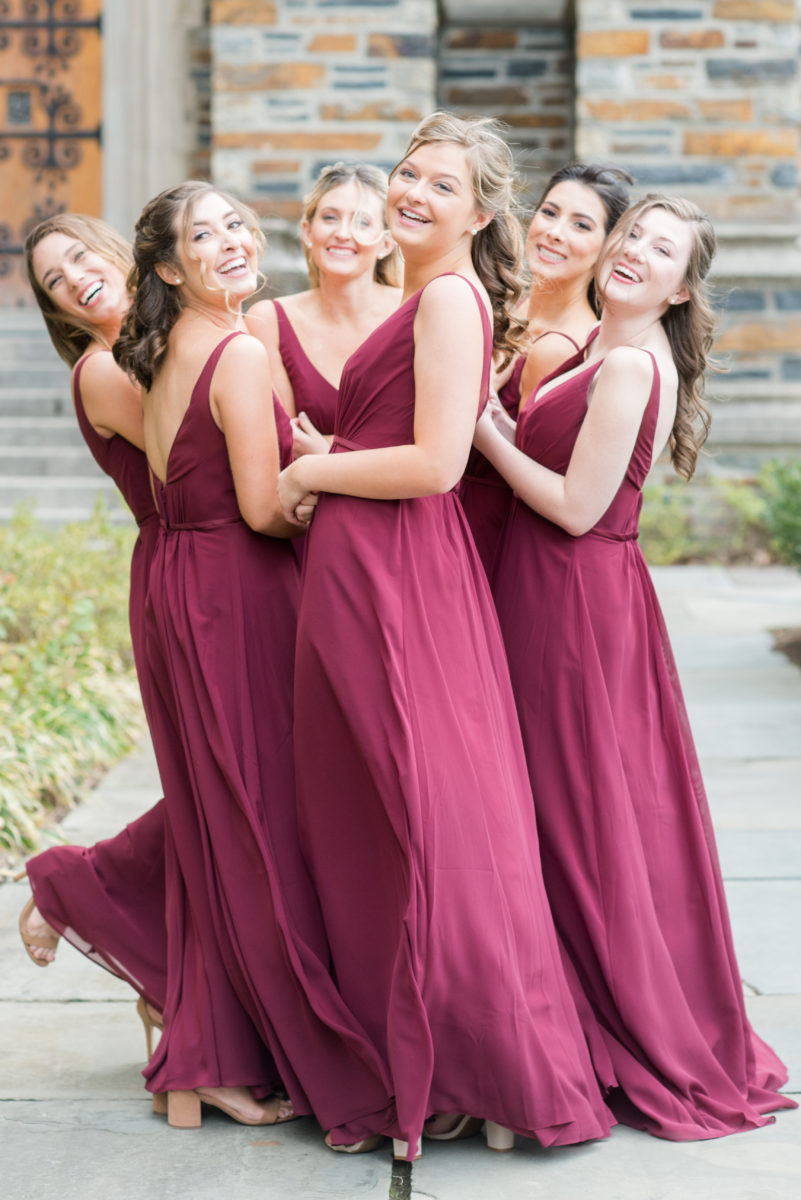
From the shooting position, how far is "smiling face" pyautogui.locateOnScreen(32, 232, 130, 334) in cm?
306

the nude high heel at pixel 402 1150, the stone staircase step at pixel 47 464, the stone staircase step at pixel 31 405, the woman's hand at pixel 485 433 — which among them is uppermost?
the woman's hand at pixel 485 433

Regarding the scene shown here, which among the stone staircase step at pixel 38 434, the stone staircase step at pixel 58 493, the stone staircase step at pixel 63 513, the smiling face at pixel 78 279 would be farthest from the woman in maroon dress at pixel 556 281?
the stone staircase step at pixel 38 434

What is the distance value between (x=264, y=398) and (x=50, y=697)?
3200 millimetres

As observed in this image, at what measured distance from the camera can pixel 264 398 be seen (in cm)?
274

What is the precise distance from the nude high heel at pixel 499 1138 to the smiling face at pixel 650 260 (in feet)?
5.22

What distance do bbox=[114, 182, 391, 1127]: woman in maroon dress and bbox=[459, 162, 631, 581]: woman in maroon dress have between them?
1.59 feet

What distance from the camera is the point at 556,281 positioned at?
3246 millimetres

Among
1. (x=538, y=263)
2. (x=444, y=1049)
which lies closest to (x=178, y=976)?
(x=444, y=1049)

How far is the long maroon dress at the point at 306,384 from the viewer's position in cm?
335

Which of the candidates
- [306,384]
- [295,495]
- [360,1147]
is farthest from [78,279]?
[360,1147]

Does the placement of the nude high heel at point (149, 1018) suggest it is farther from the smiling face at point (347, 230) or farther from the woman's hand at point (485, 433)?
the smiling face at point (347, 230)

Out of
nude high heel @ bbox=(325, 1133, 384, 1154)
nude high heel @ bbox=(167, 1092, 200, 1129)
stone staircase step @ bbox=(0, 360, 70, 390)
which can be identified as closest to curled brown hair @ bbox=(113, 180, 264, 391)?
nude high heel @ bbox=(167, 1092, 200, 1129)

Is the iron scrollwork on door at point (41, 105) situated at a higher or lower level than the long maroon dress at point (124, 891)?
higher

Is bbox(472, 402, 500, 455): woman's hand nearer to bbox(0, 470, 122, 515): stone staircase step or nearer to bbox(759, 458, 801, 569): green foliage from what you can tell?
bbox(759, 458, 801, 569): green foliage
